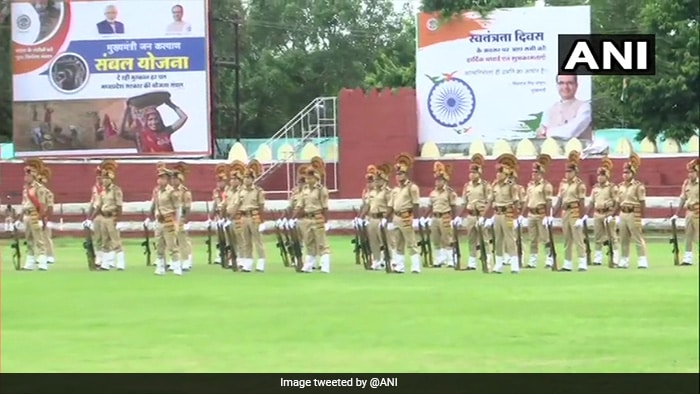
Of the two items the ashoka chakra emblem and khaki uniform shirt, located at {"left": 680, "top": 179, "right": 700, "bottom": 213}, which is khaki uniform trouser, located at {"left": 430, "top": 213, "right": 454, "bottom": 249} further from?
khaki uniform shirt, located at {"left": 680, "top": 179, "right": 700, "bottom": 213}

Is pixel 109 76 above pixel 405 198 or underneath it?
above

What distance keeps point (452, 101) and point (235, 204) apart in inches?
76.3

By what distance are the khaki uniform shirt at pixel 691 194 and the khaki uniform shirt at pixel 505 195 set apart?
4.66 ft

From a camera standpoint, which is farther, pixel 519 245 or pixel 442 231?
pixel 442 231

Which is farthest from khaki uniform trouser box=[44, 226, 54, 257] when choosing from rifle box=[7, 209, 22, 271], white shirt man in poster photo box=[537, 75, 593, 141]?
white shirt man in poster photo box=[537, 75, 593, 141]

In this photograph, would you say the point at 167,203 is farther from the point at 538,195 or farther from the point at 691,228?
the point at 691,228

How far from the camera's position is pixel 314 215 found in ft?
24.8

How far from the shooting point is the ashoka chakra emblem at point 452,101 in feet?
20.1

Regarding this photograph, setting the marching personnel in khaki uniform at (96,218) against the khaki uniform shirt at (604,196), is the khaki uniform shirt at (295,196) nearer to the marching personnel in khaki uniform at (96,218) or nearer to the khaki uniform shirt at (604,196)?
the marching personnel in khaki uniform at (96,218)

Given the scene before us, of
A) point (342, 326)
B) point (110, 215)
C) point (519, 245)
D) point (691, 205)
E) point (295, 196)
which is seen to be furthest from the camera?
point (519, 245)

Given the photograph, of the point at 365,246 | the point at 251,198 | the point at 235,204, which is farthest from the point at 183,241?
the point at 365,246

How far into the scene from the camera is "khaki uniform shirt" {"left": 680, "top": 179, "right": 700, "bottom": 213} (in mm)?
5615

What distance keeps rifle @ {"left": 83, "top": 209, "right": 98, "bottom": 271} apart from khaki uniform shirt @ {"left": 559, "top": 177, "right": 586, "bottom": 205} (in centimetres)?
221
